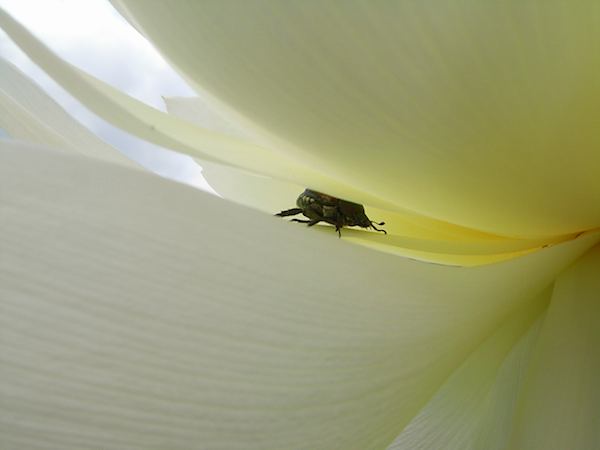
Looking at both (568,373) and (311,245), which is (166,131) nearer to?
(311,245)

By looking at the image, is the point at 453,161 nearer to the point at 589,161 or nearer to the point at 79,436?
the point at 589,161

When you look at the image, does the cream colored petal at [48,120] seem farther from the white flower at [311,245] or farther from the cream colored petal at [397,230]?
the cream colored petal at [397,230]

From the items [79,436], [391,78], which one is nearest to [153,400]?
[79,436]

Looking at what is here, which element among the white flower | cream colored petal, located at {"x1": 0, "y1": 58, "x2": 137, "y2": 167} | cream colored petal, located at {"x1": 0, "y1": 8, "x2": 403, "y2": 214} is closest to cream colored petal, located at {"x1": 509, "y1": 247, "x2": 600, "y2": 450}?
the white flower

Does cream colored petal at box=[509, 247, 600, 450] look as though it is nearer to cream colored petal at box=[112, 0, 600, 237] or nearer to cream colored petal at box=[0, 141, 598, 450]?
cream colored petal at box=[112, 0, 600, 237]

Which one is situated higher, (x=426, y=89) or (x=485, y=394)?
(x=426, y=89)

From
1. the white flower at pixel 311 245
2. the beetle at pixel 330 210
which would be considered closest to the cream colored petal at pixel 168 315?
the white flower at pixel 311 245

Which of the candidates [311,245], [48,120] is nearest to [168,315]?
[311,245]
